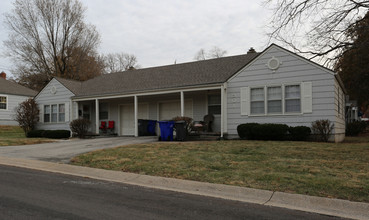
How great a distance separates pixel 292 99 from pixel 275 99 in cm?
77

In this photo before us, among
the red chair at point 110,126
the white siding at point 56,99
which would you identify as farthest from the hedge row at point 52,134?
the red chair at point 110,126

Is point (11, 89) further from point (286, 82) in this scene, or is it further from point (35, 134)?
point (286, 82)

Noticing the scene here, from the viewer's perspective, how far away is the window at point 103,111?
20.9 m

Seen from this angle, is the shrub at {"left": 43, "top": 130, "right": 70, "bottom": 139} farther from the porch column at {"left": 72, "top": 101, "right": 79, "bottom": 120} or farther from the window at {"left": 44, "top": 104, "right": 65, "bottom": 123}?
the window at {"left": 44, "top": 104, "right": 65, "bottom": 123}

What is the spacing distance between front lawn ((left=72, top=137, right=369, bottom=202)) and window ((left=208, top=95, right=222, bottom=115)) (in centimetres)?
570

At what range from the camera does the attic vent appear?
13820 mm

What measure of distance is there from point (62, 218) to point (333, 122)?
1194 cm

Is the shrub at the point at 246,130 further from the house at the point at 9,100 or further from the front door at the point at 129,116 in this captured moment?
the house at the point at 9,100

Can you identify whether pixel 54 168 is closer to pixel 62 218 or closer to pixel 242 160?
Answer: pixel 62 218

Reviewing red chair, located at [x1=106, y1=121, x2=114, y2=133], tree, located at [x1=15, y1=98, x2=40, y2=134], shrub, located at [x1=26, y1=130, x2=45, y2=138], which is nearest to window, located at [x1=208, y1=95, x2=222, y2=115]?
red chair, located at [x1=106, y1=121, x2=114, y2=133]

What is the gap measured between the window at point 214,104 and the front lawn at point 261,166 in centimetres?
570

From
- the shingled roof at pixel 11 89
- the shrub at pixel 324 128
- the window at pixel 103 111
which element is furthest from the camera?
the shingled roof at pixel 11 89

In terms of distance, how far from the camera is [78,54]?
34594mm

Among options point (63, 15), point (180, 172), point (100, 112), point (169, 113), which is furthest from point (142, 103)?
point (63, 15)
